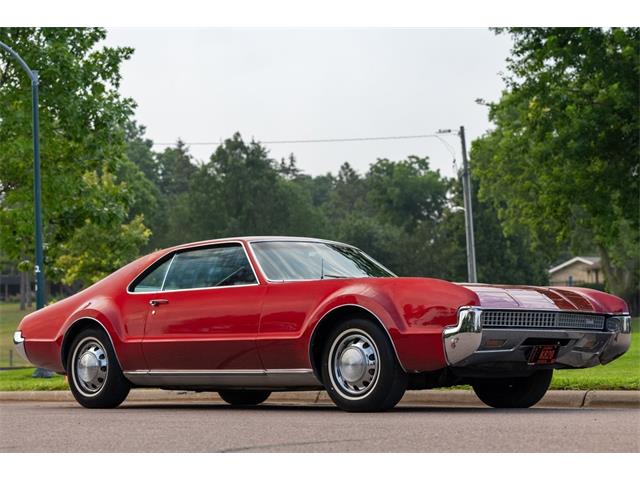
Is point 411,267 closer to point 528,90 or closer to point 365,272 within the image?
point 528,90

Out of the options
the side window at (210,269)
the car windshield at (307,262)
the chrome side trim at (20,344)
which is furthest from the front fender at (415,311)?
the chrome side trim at (20,344)

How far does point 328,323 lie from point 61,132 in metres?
18.2

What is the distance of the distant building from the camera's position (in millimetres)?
123262

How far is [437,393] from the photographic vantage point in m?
11.4

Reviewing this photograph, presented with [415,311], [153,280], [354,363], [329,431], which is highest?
[153,280]

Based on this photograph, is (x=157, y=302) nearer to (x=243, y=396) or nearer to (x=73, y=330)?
(x=73, y=330)

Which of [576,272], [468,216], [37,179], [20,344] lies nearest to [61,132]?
[37,179]

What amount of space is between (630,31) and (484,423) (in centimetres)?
2452

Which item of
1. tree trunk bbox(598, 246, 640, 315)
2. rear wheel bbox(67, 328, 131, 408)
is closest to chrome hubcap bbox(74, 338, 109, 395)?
rear wheel bbox(67, 328, 131, 408)

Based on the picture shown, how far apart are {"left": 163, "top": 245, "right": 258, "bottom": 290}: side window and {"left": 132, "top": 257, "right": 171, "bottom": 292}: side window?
8 centimetres

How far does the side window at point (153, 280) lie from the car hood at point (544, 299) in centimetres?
298

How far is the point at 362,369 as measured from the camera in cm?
898

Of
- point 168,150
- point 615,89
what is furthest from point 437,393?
point 168,150

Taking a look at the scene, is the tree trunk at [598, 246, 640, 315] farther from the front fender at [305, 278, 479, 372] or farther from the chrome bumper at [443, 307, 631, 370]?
the front fender at [305, 278, 479, 372]
